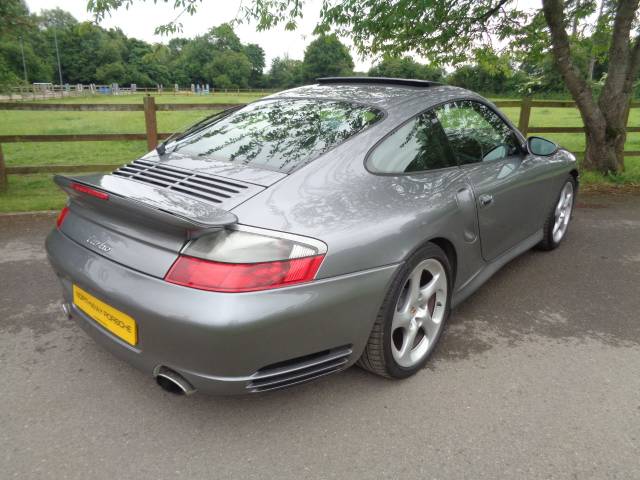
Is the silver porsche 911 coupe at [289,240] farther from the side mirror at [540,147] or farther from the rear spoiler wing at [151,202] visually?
the side mirror at [540,147]

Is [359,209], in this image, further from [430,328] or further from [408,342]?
[430,328]

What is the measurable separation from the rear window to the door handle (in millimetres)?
801

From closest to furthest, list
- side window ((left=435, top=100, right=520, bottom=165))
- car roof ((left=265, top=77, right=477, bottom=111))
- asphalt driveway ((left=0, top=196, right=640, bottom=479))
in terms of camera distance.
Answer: asphalt driveway ((left=0, top=196, right=640, bottom=479)), car roof ((left=265, top=77, right=477, bottom=111)), side window ((left=435, top=100, right=520, bottom=165))

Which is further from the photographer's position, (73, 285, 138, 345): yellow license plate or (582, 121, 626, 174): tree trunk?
(582, 121, 626, 174): tree trunk

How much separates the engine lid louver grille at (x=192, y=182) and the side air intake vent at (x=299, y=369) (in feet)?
2.30

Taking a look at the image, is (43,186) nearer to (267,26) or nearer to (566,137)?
(267,26)

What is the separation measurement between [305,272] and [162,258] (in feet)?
1.86

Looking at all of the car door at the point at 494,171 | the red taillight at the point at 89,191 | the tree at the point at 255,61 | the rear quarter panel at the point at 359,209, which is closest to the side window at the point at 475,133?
the car door at the point at 494,171

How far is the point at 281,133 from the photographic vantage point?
8.79ft

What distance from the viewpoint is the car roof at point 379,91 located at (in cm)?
287

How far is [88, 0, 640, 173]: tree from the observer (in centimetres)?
703

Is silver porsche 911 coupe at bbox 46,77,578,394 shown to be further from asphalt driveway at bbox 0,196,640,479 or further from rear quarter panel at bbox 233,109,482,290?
asphalt driveway at bbox 0,196,640,479

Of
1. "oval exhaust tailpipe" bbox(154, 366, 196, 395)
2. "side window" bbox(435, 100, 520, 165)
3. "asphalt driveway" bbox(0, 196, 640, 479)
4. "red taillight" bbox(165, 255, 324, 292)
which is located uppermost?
"side window" bbox(435, 100, 520, 165)

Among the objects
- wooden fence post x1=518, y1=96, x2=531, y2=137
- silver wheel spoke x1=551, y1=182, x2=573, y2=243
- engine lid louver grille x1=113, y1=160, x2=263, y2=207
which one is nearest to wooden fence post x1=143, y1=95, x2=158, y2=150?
engine lid louver grille x1=113, y1=160, x2=263, y2=207
